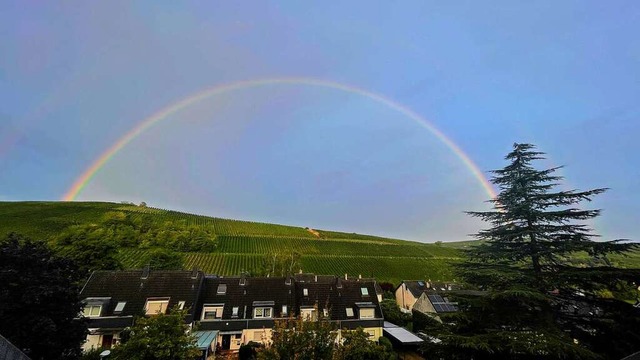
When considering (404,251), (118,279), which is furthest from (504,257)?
(404,251)

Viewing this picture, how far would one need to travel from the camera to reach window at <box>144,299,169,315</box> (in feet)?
108

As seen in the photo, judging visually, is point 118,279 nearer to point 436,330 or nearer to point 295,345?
point 295,345

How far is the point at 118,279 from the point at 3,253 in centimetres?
2038

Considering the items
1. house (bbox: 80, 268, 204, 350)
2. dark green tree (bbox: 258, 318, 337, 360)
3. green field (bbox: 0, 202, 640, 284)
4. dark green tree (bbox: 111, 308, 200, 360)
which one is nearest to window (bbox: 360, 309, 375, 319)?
house (bbox: 80, 268, 204, 350)

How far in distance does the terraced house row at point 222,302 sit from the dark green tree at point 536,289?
20427mm

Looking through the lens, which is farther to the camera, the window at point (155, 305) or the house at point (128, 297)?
the window at point (155, 305)

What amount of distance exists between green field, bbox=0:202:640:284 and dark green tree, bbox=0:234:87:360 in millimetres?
48897

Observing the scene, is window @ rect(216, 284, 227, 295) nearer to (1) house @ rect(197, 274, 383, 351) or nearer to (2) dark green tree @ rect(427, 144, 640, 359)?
(1) house @ rect(197, 274, 383, 351)

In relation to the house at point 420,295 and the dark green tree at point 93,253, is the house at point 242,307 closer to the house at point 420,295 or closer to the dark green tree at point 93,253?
the house at point 420,295

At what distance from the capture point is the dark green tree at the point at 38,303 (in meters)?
15.9

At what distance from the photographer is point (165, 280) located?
118 ft

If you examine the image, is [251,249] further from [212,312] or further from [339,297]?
[339,297]

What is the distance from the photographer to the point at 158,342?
16328mm

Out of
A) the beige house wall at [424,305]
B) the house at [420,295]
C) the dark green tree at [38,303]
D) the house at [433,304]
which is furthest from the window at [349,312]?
the dark green tree at [38,303]
